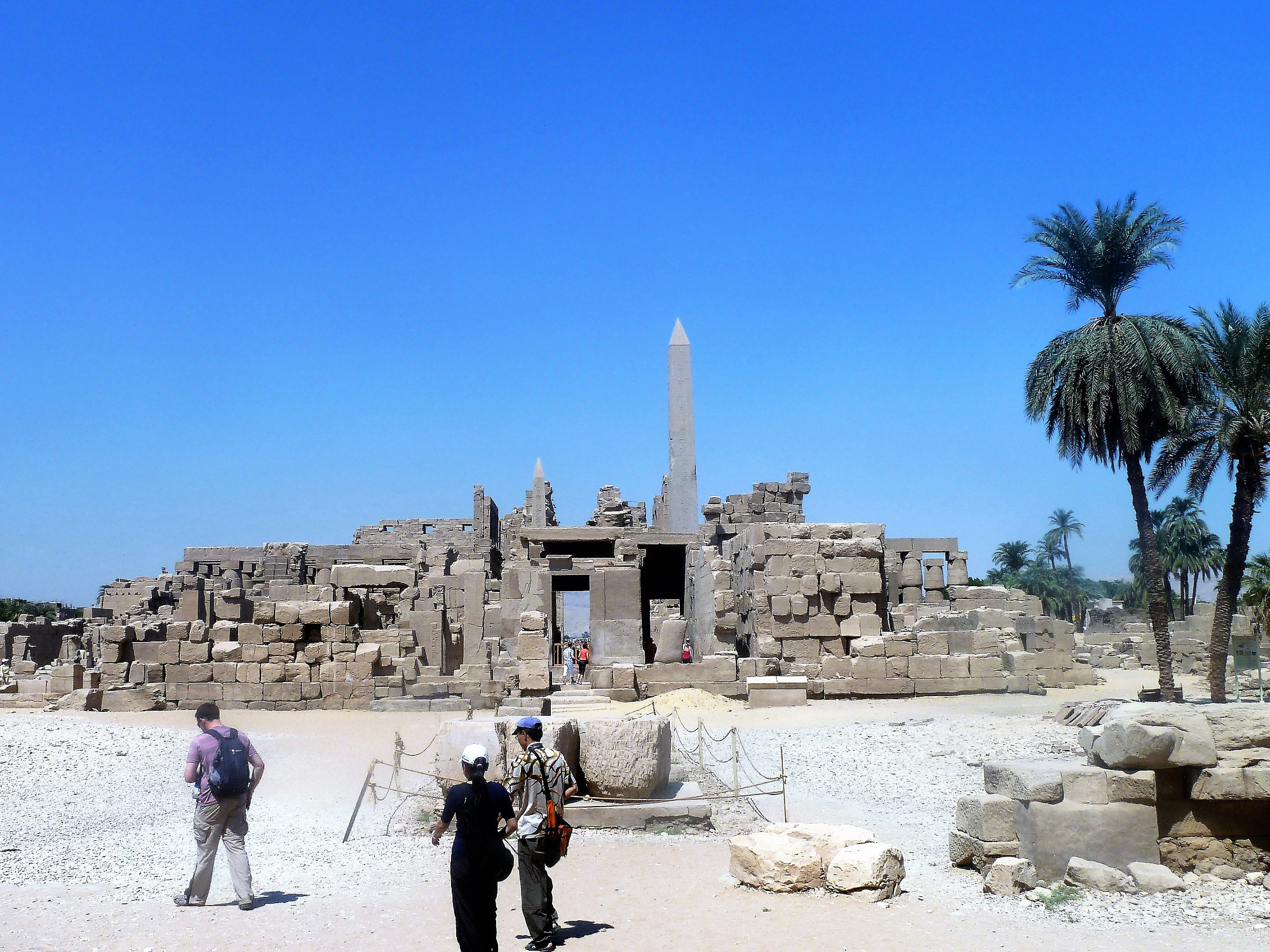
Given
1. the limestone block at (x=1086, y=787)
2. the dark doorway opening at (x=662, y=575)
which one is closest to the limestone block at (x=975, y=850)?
the limestone block at (x=1086, y=787)

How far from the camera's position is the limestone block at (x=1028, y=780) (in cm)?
709

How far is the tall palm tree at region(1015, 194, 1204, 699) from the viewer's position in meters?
17.3

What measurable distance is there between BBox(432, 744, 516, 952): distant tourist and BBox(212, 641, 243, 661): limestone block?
13.7 metres

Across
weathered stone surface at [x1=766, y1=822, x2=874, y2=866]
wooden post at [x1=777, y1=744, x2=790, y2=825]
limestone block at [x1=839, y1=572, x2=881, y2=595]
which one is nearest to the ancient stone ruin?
limestone block at [x1=839, y1=572, x2=881, y2=595]

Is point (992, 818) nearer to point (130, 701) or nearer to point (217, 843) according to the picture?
point (217, 843)

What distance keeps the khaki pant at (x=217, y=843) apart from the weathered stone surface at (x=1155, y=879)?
587 centimetres

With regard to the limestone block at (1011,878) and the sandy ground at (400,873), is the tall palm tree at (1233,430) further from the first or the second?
the limestone block at (1011,878)

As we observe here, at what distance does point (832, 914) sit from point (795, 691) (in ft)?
35.2

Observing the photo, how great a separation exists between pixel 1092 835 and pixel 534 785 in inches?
148

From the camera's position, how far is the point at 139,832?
9820mm

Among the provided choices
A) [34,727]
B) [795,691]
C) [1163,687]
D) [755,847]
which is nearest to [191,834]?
[755,847]

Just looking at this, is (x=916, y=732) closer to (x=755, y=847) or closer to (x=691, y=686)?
(x=691, y=686)

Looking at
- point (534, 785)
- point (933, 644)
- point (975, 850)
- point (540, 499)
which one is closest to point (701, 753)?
point (975, 850)

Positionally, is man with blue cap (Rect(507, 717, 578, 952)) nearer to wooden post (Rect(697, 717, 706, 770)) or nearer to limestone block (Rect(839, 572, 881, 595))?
wooden post (Rect(697, 717, 706, 770))
